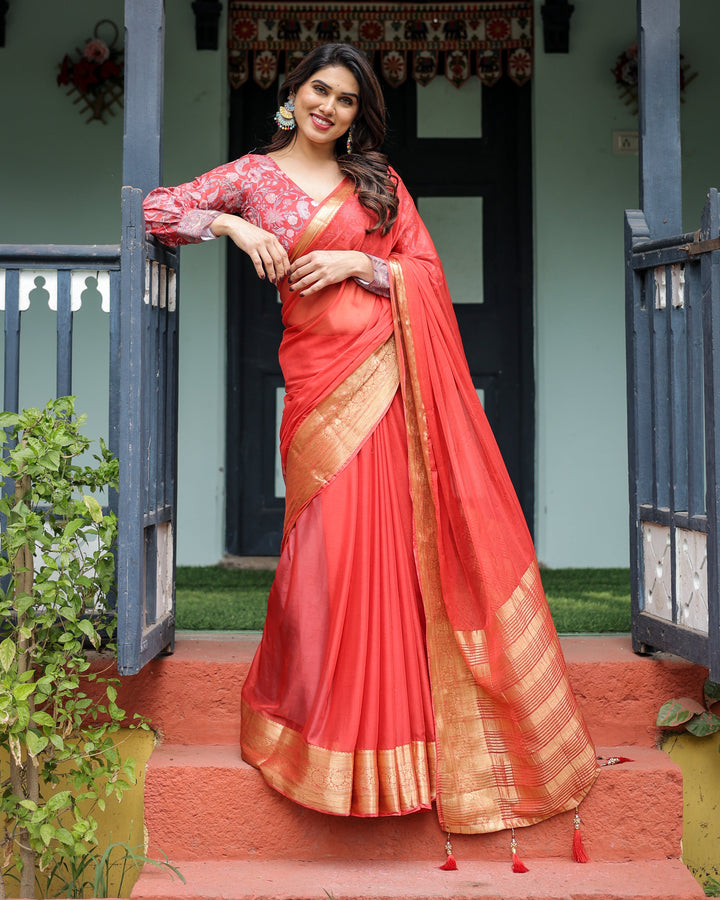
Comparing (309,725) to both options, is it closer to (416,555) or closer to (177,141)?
(416,555)

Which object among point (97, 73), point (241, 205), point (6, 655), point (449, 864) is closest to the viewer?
point (6, 655)

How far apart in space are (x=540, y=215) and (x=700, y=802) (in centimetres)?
289

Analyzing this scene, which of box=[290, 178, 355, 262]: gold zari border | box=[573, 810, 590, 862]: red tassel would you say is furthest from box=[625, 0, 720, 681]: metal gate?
box=[290, 178, 355, 262]: gold zari border

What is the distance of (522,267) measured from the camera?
190 inches

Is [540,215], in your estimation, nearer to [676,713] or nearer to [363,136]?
[363,136]

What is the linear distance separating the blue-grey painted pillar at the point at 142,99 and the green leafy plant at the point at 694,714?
201cm

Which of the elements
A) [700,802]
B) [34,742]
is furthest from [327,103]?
[700,802]

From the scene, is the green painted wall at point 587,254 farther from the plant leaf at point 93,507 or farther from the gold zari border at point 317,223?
the plant leaf at point 93,507

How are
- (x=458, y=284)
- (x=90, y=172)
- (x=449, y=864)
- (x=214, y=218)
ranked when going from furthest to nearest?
1. (x=458, y=284)
2. (x=90, y=172)
3. (x=214, y=218)
4. (x=449, y=864)

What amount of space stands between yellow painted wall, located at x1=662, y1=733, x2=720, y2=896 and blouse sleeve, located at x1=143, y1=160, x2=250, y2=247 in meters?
1.88

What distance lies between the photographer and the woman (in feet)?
7.92

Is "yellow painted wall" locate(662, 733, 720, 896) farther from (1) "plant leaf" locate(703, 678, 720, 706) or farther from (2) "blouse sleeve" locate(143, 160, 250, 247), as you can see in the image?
(2) "blouse sleeve" locate(143, 160, 250, 247)

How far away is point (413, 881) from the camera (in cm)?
234

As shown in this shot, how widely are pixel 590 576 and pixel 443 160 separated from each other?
81.6 inches
